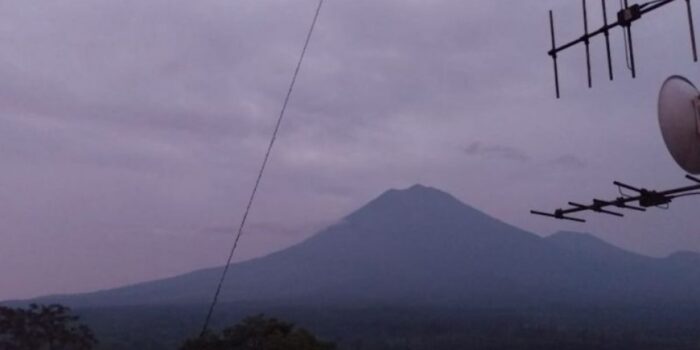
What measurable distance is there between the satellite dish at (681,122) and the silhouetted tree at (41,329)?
26.6 meters

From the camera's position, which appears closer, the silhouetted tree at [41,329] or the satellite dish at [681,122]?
the satellite dish at [681,122]

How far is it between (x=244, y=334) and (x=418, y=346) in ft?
202

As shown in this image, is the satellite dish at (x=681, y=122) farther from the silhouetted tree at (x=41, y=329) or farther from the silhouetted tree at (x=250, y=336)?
the silhouetted tree at (x=41, y=329)

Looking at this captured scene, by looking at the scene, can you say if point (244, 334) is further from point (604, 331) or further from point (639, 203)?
point (604, 331)

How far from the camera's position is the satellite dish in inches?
194

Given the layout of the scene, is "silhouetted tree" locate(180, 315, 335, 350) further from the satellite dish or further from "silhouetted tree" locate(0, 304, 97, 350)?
the satellite dish

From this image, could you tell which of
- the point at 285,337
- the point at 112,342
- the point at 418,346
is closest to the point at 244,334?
the point at 285,337

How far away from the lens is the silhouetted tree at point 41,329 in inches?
1120

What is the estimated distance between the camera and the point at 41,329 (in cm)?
2894

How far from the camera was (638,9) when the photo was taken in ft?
15.7

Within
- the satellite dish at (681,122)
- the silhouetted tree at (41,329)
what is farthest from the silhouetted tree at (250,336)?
the satellite dish at (681,122)

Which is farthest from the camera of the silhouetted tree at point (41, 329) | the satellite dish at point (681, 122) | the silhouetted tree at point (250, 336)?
the silhouetted tree at point (41, 329)

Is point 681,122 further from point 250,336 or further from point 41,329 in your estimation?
point 41,329

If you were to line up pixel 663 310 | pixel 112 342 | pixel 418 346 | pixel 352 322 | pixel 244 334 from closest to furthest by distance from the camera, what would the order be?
pixel 244 334
pixel 112 342
pixel 418 346
pixel 352 322
pixel 663 310
